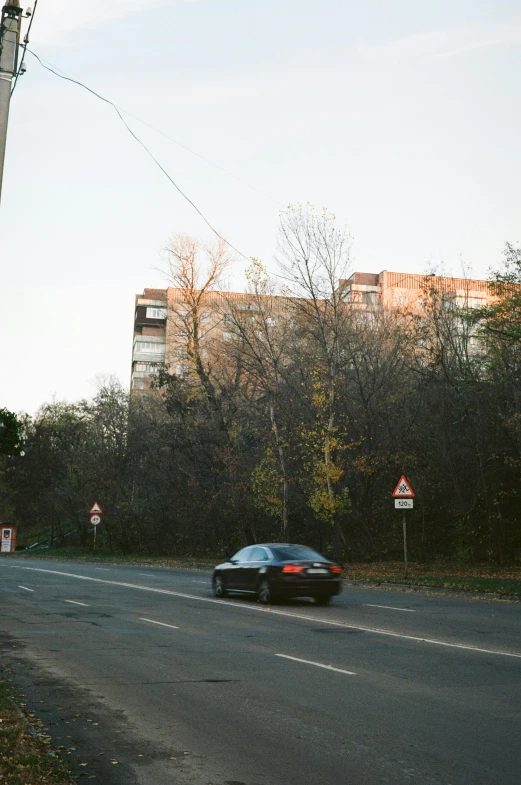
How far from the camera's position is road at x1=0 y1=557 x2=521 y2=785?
6.66 metres

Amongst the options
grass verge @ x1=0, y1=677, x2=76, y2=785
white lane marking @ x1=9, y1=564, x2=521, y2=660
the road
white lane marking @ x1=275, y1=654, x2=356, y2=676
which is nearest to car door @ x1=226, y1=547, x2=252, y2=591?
white lane marking @ x1=9, y1=564, x2=521, y2=660

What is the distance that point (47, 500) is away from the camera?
73.4 metres

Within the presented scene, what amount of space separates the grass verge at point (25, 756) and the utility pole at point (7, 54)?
521cm

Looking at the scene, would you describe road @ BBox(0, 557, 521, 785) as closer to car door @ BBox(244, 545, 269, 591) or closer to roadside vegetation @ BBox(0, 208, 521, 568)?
car door @ BBox(244, 545, 269, 591)

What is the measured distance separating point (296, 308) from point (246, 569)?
717 inches

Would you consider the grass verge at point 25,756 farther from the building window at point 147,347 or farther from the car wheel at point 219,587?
the building window at point 147,347

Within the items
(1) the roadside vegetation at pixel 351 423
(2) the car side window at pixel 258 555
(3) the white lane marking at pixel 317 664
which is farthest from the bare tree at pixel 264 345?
(3) the white lane marking at pixel 317 664

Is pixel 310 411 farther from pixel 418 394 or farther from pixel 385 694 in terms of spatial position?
pixel 385 694

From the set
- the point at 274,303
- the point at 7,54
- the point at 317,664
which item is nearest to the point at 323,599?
the point at 317,664

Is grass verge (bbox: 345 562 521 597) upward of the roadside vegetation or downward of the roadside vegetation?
downward

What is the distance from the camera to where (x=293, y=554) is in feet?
68.8

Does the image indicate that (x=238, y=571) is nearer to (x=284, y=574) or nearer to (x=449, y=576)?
(x=284, y=574)

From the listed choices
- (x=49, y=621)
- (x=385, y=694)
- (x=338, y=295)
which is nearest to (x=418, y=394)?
(x=338, y=295)

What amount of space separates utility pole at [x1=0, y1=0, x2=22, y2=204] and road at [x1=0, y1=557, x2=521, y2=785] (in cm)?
564
